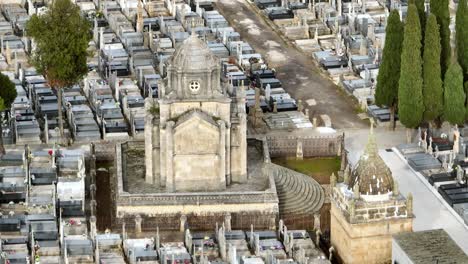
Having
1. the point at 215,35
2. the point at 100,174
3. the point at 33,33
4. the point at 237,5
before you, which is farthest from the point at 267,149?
the point at 237,5

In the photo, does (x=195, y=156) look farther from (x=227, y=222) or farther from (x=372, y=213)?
(x=372, y=213)

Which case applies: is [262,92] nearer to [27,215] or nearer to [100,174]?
[100,174]

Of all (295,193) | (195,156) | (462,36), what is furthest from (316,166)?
(462,36)

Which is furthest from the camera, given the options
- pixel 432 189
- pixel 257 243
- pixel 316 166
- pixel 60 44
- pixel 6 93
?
A: pixel 60 44

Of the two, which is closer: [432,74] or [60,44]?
[432,74]

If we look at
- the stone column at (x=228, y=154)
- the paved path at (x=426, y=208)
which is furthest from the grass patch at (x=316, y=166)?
the stone column at (x=228, y=154)

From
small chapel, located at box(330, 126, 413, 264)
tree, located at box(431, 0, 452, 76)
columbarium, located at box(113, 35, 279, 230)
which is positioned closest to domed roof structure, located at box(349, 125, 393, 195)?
small chapel, located at box(330, 126, 413, 264)
